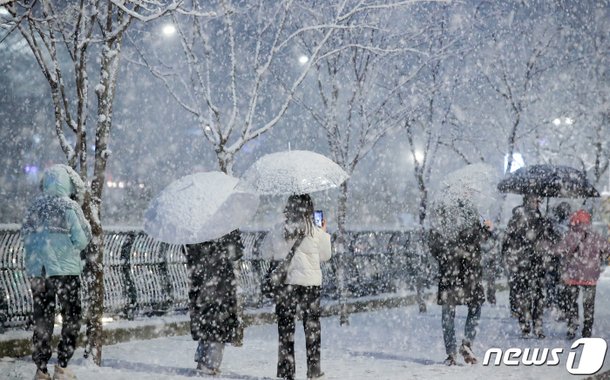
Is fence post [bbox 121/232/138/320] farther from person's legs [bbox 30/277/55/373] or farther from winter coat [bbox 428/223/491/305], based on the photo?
winter coat [bbox 428/223/491/305]

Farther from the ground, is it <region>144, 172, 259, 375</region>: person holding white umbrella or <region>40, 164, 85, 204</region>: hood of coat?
<region>40, 164, 85, 204</region>: hood of coat

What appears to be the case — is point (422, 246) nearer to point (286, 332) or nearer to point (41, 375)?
point (286, 332)

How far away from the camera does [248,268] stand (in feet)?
45.1

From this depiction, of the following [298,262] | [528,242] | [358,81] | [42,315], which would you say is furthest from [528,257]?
[42,315]

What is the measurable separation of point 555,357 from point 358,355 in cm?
245

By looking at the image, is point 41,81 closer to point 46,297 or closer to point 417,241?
point 417,241

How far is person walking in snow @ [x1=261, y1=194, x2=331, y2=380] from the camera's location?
7.24 meters

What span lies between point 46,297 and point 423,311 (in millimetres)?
9609

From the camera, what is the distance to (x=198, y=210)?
7.52 m

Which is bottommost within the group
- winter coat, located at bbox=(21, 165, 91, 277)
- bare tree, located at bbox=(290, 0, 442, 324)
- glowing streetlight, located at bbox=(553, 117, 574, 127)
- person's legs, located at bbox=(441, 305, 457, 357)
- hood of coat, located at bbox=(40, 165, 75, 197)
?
person's legs, located at bbox=(441, 305, 457, 357)

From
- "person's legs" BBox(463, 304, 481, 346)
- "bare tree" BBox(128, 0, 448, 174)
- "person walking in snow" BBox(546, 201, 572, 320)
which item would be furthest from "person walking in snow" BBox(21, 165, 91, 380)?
"person walking in snow" BBox(546, 201, 572, 320)

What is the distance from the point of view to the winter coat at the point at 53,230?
686 centimetres

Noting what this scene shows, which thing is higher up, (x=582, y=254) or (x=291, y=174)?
(x=291, y=174)

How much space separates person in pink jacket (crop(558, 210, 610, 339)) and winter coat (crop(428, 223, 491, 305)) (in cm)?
266
